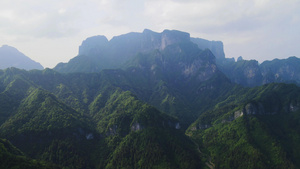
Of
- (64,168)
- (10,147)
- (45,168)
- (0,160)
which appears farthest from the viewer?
(64,168)

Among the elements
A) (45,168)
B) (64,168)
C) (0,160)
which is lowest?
(64,168)

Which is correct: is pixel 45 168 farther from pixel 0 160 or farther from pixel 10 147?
pixel 10 147

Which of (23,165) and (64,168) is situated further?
(64,168)

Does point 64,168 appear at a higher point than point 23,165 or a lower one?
lower

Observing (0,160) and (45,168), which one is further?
(45,168)

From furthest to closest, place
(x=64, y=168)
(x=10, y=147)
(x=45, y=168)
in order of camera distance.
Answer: (x=64, y=168) < (x=10, y=147) < (x=45, y=168)

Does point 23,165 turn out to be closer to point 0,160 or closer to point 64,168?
point 0,160

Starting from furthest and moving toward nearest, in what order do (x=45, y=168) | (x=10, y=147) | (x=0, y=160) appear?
(x=10, y=147), (x=45, y=168), (x=0, y=160)

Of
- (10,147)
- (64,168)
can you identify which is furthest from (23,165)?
(64,168)

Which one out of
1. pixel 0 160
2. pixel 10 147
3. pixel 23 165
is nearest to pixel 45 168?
pixel 23 165
